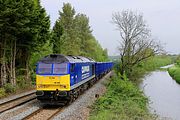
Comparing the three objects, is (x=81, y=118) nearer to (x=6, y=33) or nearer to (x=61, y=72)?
(x=61, y=72)

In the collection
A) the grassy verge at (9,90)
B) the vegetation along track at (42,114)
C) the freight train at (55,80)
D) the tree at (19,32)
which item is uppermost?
the tree at (19,32)

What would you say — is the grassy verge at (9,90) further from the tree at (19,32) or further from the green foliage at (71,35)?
the green foliage at (71,35)

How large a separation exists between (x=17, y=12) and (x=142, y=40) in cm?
2286

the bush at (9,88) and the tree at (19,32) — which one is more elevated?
the tree at (19,32)

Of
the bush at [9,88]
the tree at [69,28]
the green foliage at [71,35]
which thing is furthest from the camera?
the tree at [69,28]

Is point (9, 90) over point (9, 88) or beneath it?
beneath

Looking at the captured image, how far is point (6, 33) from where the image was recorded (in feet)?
84.2

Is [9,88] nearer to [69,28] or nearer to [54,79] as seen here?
[54,79]

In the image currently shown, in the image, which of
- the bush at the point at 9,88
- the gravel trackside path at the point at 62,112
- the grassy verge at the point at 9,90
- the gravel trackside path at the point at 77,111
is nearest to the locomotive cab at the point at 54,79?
the gravel trackside path at the point at 62,112

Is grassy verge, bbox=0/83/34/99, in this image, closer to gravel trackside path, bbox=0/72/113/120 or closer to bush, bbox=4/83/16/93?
bush, bbox=4/83/16/93

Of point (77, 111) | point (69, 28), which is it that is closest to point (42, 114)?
point (77, 111)

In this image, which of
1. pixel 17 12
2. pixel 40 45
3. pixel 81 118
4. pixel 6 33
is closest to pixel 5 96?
pixel 6 33

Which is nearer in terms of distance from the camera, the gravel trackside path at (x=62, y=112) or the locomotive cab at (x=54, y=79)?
the gravel trackside path at (x=62, y=112)

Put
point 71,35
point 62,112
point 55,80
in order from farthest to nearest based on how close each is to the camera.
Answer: point 71,35
point 55,80
point 62,112
